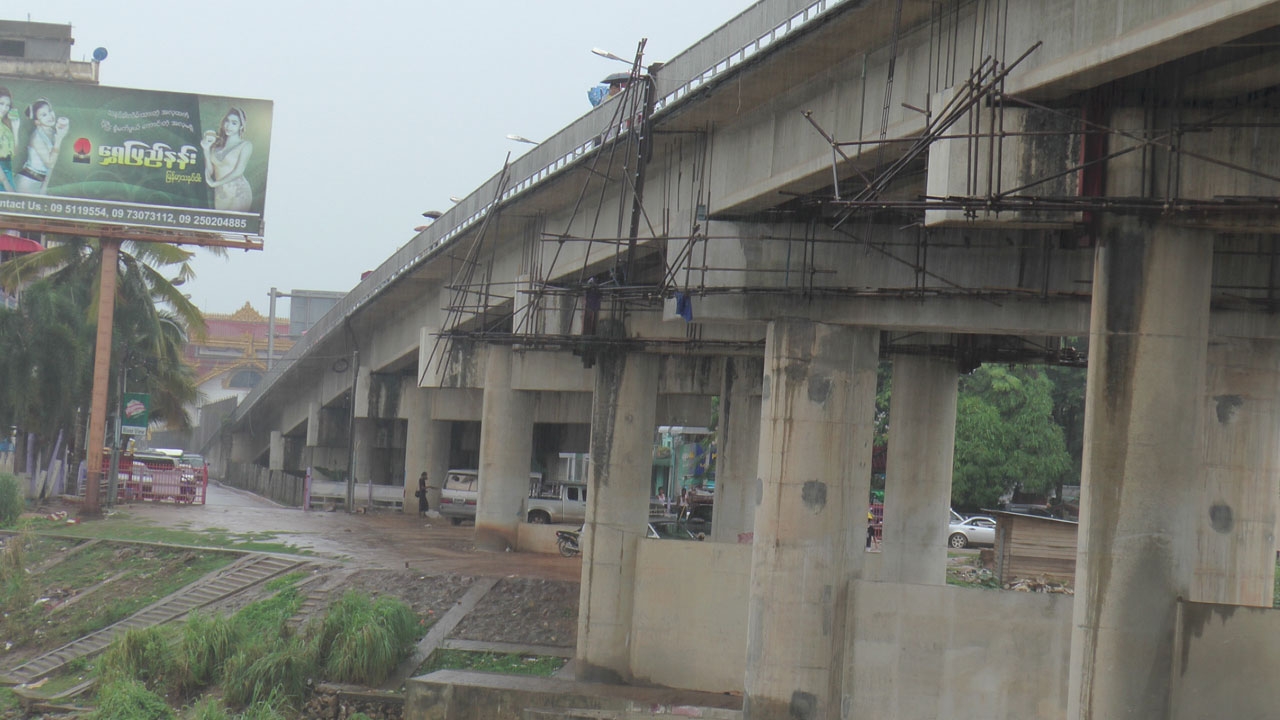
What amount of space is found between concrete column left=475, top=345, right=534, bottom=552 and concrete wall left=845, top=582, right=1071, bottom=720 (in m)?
16.9

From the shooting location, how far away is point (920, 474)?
24578 millimetres

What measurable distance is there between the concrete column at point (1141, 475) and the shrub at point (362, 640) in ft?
45.5

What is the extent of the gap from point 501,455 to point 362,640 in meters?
11.5

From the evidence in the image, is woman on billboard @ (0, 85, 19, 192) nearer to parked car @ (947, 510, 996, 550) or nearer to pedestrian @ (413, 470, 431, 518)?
pedestrian @ (413, 470, 431, 518)

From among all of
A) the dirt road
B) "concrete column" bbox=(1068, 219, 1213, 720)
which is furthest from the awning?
"concrete column" bbox=(1068, 219, 1213, 720)

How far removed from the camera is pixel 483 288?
109 feet

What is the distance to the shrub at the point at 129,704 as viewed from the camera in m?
22.1

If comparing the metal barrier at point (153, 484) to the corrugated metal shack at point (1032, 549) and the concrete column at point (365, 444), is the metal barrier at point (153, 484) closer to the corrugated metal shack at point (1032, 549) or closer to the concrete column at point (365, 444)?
the concrete column at point (365, 444)

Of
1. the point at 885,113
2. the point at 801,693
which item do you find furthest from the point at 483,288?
the point at 885,113

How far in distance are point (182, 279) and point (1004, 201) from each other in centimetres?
4122

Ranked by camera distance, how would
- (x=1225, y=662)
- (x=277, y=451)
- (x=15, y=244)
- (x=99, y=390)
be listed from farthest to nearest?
1. (x=277, y=451)
2. (x=15, y=244)
3. (x=99, y=390)
4. (x=1225, y=662)

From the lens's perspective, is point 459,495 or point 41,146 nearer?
point 41,146

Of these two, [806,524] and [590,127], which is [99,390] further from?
[806,524]

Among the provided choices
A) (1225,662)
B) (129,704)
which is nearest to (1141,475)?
(1225,662)
